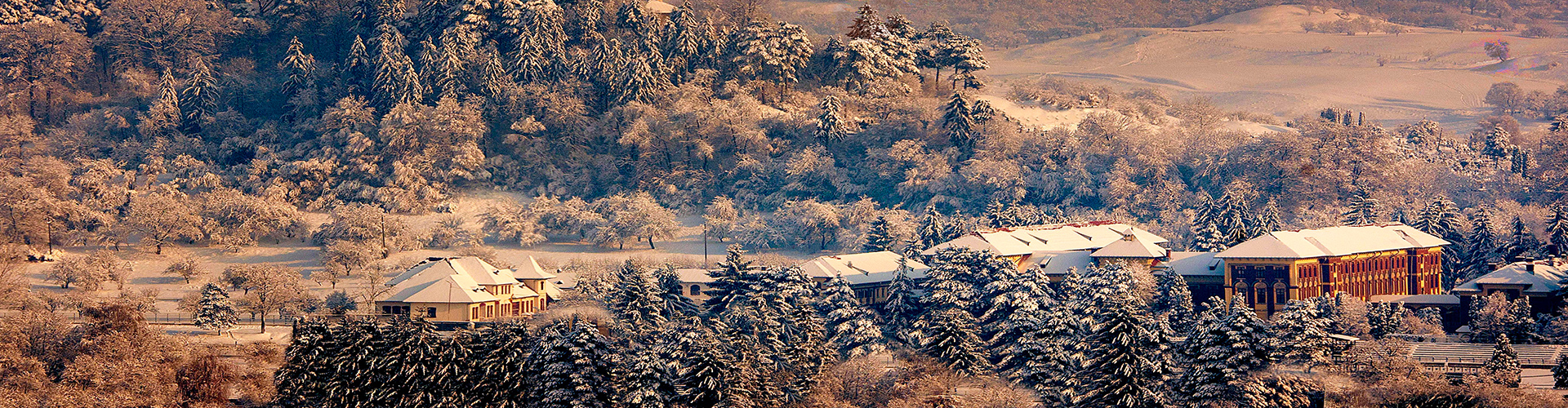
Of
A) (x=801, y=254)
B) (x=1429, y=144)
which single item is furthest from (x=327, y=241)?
(x=1429, y=144)

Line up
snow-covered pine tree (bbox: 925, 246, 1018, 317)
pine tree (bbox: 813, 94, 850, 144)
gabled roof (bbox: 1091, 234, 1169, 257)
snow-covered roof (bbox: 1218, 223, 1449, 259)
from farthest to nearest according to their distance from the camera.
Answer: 1. pine tree (bbox: 813, 94, 850, 144)
2. gabled roof (bbox: 1091, 234, 1169, 257)
3. snow-covered roof (bbox: 1218, 223, 1449, 259)
4. snow-covered pine tree (bbox: 925, 246, 1018, 317)

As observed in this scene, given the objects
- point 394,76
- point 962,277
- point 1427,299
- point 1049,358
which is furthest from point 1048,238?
point 394,76

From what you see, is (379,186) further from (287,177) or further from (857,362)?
(857,362)

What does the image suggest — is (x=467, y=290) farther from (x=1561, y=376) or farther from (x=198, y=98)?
(x=1561, y=376)

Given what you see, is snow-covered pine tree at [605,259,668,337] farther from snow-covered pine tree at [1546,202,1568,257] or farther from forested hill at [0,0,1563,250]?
snow-covered pine tree at [1546,202,1568,257]

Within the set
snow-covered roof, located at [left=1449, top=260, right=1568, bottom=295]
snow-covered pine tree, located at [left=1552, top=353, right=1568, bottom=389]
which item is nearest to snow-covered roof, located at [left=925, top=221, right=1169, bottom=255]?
snow-covered roof, located at [left=1449, top=260, right=1568, bottom=295]

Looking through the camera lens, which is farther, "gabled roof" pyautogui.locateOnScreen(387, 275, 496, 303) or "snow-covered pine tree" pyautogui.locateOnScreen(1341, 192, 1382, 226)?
"snow-covered pine tree" pyautogui.locateOnScreen(1341, 192, 1382, 226)

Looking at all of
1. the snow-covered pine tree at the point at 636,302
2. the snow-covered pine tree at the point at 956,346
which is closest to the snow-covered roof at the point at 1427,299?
the snow-covered pine tree at the point at 956,346

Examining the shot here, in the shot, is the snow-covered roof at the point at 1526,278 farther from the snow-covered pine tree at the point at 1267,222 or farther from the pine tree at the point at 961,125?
the pine tree at the point at 961,125
